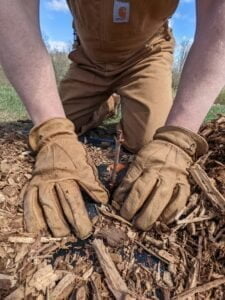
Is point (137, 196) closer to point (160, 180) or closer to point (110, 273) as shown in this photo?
point (160, 180)

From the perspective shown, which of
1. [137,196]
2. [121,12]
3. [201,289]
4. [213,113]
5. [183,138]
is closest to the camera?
→ [201,289]

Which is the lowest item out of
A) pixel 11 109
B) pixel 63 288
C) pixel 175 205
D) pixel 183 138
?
pixel 11 109

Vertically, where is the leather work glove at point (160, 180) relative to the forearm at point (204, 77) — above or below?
below

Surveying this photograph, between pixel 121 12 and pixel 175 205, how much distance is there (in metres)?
1.38

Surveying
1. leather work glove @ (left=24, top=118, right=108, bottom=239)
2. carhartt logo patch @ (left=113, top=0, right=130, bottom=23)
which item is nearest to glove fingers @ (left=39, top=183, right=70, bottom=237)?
leather work glove @ (left=24, top=118, right=108, bottom=239)

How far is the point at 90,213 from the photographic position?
167 cm

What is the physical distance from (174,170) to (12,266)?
28.8 inches

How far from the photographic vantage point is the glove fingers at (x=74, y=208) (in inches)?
61.5

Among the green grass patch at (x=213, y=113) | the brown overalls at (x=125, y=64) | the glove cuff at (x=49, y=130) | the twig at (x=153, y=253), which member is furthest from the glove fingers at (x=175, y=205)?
the green grass patch at (x=213, y=113)

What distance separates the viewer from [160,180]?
1638mm

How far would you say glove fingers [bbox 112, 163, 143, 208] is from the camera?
1683mm

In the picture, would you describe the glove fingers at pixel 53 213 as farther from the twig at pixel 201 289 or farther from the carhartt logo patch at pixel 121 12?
the carhartt logo patch at pixel 121 12

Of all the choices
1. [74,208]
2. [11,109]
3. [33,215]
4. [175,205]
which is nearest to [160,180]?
[175,205]

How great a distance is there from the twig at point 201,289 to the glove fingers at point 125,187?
1.51 feet
